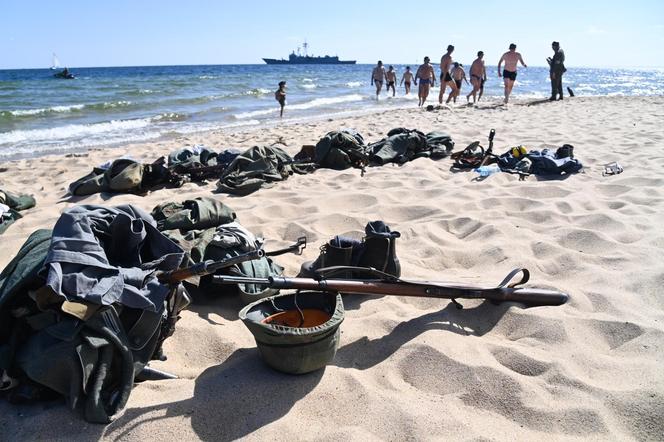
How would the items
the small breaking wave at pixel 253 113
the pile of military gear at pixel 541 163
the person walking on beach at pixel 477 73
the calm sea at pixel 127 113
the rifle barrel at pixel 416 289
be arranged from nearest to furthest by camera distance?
the rifle barrel at pixel 416 289 → the pile of military gear at pixel 541 163 → the calm sea at pixel 127 113 → the small breaking wave at pixel 253 113 → the person walking on beach at pixel 477 73

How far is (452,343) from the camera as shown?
222 cm

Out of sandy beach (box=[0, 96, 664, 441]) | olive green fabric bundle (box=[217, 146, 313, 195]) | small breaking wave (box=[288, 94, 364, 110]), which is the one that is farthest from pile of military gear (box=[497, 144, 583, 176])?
small breaking wave (box=[288, 94, 364, 110])

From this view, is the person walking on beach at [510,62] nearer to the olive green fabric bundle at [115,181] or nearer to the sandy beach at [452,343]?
the sandy beach at [452,343]

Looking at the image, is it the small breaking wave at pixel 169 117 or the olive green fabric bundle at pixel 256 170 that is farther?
the small breaking wave at pixel 169 117

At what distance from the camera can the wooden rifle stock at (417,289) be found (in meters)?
2.04

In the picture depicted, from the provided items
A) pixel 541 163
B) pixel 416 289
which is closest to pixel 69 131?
pixel 541 163

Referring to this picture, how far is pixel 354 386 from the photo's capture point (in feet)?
6.38

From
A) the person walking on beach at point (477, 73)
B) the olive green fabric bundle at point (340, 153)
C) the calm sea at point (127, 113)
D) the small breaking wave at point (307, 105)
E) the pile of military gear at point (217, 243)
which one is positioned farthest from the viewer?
the person walking on beach at point (477, 73)

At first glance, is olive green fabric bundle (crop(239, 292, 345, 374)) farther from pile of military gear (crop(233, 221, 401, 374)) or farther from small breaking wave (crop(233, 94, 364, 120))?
small breaking wave (crop(233, 94, 364, 120))

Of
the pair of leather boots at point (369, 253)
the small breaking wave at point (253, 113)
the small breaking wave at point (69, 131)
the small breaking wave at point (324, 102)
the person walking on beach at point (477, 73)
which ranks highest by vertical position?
the person walking on beach at point (477, 73)

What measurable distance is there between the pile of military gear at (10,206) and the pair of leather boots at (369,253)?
290cm

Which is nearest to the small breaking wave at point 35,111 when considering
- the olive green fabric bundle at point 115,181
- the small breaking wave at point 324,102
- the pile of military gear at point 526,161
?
the small breaking wave at point 324,102

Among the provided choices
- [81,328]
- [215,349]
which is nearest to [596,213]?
[215,349]

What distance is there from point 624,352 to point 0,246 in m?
4.01
